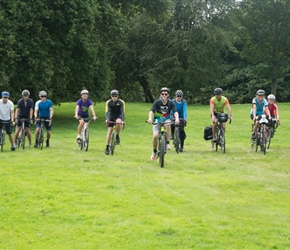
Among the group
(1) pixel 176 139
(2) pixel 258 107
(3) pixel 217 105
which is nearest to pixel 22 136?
(1) pixel 176 139

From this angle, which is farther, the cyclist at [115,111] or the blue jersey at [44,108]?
the blue jersey at [44,108]

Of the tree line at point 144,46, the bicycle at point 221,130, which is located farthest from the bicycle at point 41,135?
the tree line at point 144,46

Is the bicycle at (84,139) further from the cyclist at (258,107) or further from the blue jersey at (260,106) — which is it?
the blue jersey at (260,106)

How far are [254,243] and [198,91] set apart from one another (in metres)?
49.3

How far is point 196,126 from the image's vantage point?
1313 inches

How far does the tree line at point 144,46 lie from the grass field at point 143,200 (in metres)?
13.0

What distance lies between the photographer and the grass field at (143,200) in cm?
842

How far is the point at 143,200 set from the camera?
10.9 meters

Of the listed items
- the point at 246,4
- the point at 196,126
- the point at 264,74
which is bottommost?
the point at 196,126

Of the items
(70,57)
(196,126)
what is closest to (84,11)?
(70,57)

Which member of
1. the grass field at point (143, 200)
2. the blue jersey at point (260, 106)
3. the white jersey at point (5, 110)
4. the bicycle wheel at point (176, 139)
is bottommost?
the grass field at point (143, 200)

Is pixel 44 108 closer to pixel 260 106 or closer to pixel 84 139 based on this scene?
pixel 84 139

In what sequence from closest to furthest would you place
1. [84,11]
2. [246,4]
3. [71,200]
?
[71,200] → [84,11] → [246,4]

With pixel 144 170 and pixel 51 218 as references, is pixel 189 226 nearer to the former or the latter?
pixel 51 218
